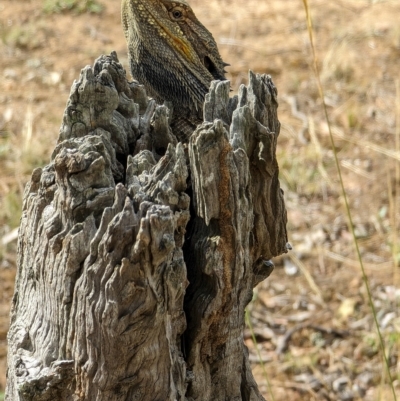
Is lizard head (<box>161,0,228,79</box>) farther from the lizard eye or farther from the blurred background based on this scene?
the blurred background

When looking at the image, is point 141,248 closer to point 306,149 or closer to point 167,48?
point 167,48

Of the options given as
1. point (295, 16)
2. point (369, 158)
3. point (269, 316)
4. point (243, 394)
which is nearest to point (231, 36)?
point (295, 16)

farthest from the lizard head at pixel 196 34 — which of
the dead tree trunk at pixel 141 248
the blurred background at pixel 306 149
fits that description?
the blurred background at pixel 306 149

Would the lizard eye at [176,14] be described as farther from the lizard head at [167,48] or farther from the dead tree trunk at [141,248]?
the dead tree trunk at [141,248]

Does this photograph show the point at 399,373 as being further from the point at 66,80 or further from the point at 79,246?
the point at 66,80

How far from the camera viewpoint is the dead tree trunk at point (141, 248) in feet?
5.43

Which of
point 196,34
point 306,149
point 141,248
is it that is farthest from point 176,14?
point 306,149

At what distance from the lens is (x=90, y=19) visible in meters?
7.84

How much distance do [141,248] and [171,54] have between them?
5.20 ft

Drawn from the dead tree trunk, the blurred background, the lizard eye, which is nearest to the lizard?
the lizard eye

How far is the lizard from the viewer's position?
2936 mm

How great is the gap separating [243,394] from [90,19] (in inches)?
250

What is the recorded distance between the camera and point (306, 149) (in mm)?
5977

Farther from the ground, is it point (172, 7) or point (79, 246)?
point (172, 7)
